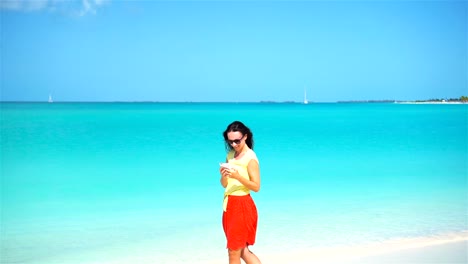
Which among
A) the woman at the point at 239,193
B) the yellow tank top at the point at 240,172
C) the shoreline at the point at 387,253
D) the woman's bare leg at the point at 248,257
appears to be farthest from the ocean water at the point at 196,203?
the yellow tank top at the point at 240,172

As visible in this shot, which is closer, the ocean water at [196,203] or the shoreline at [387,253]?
the shoreline at [387,253]

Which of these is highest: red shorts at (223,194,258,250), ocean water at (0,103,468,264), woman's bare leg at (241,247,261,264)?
red shorts at (223,194,258,250)

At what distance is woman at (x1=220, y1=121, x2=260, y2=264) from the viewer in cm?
374

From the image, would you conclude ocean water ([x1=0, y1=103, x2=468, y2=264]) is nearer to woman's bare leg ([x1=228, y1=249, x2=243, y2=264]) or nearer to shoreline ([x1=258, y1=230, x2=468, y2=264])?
shoreline ([x1=258, y1=230, x2=468, y2=264])

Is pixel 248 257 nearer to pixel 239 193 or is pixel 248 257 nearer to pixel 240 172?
pixel 239 193

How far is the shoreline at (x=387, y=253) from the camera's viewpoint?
18.7 feet

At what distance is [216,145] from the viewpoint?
21969mm

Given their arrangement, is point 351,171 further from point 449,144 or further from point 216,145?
point 449,144

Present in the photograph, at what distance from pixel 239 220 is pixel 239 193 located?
187mm

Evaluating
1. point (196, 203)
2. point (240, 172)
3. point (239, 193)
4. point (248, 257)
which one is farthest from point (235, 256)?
point (196, 203)

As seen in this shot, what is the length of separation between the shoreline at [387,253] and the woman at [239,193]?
2.13 metres

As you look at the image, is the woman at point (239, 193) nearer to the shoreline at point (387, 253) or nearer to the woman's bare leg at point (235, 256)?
the woman's bare leg at point (235, 256)

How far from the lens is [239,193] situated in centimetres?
380

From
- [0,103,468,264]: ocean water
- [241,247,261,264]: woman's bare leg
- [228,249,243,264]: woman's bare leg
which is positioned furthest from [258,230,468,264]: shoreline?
[228,249,243,264]: woman's bare leg
